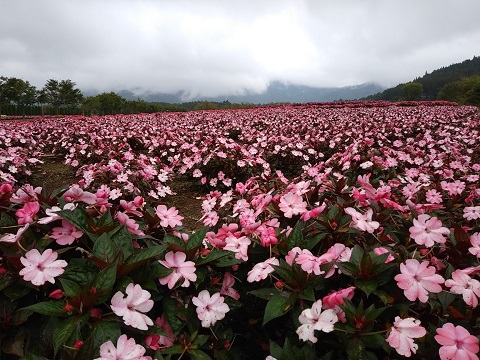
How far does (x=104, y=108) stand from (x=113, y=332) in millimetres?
53583

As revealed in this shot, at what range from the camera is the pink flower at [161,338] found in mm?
984

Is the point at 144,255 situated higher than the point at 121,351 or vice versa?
the point at 144,255

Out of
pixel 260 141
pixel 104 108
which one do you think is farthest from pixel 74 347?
pixel 104 108

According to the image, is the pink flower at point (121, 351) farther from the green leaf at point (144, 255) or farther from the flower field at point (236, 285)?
the green leaf at point (144, 255)

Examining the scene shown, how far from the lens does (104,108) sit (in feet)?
162

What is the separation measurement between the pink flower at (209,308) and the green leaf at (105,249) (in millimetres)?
293

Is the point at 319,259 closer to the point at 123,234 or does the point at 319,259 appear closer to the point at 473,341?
the point at 473,341

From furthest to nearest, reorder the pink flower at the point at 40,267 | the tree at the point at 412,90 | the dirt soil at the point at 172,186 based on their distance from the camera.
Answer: the tree at the point at 412,90 < the dirt soil at the point at 172,186 < the pink flower at the point at 40,267

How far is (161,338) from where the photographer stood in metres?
1.03

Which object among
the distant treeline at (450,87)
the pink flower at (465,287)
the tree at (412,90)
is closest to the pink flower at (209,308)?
the pink flower at (465,287)

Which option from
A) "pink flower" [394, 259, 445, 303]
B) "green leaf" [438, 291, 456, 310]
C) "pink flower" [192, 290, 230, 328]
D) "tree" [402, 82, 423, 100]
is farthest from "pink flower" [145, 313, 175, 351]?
"tree" [402, 82, 423, 100]

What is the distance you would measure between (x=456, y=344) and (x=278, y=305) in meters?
0.47

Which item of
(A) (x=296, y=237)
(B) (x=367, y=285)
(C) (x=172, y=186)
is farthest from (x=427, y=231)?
(C) (x=172, y=186)

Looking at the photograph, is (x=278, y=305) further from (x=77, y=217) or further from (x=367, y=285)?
(x=77, y=217)
